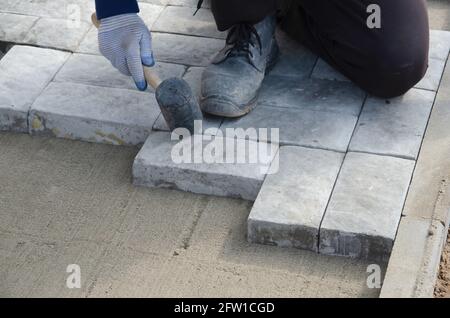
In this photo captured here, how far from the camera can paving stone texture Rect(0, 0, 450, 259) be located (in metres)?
2.99

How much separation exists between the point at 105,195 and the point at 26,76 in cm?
78

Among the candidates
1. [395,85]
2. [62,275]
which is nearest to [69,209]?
[62,275]

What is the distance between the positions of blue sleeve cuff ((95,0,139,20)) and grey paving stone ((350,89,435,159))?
36.5 inches

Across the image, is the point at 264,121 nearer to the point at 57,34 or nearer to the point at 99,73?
the point at 99,73

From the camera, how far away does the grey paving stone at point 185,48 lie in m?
3.85

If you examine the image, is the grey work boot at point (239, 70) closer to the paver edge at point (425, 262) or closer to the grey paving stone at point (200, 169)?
the grey paving stone at point (200, 169)

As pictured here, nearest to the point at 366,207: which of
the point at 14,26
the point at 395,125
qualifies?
the point at 395,125

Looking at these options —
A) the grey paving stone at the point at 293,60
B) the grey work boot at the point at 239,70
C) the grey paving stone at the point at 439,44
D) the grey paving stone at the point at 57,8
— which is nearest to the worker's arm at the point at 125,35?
the grey work boot at the point at 239,70

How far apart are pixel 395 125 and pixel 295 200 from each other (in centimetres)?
58

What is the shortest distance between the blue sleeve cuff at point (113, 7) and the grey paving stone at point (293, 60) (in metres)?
0.73

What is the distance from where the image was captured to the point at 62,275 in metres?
2.92

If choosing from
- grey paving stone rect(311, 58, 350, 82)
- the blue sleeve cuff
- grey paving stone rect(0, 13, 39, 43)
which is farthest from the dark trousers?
grey paving stone rect(0, 13, 39, 43)

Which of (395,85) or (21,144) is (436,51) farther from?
(21,144)
